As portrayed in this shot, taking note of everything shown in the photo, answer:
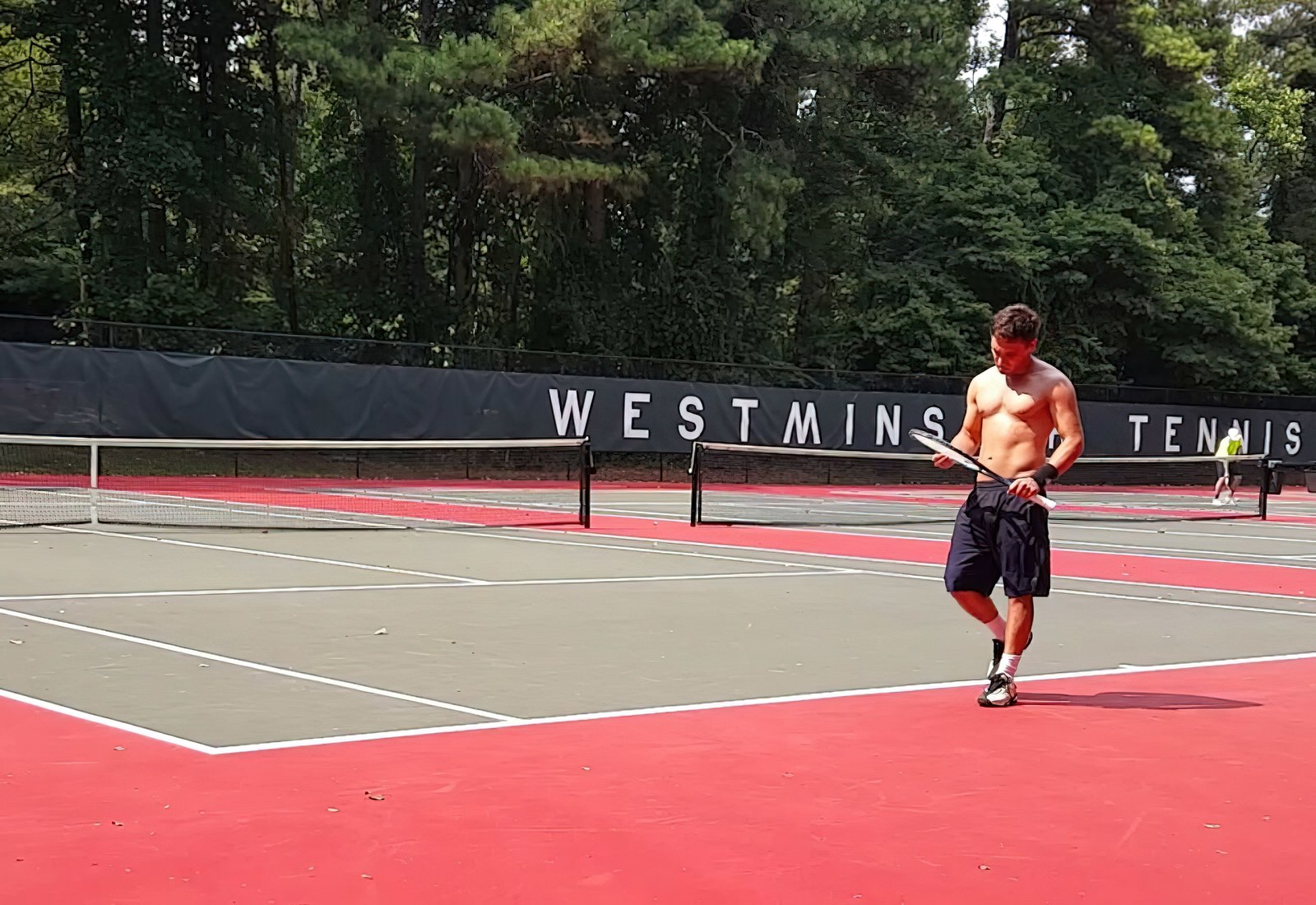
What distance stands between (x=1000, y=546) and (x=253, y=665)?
11.4 feet

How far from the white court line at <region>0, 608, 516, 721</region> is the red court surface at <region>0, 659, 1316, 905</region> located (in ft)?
1.89

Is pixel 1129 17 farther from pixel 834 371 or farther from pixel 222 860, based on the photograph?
pixel 222 860

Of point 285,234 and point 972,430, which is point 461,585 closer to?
point 972,430

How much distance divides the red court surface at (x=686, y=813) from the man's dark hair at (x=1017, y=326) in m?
1.63

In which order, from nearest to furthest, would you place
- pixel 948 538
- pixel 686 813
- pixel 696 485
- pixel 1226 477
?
1. pixel 686 813
2. pixel 948 538
3. pixel 696 485
4. pixel 1226 477

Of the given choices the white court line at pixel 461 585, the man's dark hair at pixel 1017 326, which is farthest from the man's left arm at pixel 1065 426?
the white court line at pixel 461 585

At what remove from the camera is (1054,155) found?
4397 centimetres

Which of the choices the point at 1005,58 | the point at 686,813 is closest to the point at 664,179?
the point at 1005,58

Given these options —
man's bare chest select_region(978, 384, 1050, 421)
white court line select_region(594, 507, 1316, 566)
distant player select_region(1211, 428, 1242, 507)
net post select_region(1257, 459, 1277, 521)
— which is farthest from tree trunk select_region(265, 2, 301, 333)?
man's bare chest select_region(978, 384, 1050, 421)

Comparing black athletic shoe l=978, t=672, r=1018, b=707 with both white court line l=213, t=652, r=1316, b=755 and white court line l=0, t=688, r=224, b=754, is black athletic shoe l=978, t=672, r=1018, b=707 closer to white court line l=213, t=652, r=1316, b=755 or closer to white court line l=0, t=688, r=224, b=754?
white court line l=213, t=652, r=1316, b=755

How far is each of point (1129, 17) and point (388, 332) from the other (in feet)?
70.7

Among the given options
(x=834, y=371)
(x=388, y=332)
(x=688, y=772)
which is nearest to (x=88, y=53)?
(x=388, y=332)

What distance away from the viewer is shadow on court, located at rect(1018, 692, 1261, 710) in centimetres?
712

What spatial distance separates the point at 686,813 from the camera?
4.88 meters
